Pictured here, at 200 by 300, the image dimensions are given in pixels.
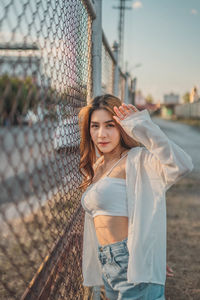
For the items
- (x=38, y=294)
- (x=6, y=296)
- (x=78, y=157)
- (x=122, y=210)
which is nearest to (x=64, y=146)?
(x=78, y=157)

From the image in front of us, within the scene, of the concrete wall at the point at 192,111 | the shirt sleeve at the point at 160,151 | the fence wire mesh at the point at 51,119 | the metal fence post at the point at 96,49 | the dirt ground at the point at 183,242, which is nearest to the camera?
the fence wire mesh at the point at 51,119

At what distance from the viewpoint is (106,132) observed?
1.90 meters

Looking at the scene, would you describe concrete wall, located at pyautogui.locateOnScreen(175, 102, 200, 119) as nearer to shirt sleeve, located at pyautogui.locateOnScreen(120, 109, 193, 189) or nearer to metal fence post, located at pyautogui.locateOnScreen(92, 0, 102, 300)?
metal fence post, located at pyautogui.locateOnScreen(92, 0, 102, 300)

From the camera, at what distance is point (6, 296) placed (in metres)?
2.75

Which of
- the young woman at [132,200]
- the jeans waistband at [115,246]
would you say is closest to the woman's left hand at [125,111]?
the young woman at [132,200]

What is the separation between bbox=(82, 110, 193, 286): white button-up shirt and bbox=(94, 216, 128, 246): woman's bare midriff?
4.0 inches

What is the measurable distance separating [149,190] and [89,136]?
62 cm

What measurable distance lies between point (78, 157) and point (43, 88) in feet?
3.29

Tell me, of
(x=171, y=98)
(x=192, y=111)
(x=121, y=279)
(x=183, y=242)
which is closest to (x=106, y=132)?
(x=121, y=279)

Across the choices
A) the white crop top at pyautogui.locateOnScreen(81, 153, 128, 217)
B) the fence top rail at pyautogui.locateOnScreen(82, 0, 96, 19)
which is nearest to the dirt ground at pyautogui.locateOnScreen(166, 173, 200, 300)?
the white crop top at pyautogui.locateOnScreen(81, 153, 128, 217)

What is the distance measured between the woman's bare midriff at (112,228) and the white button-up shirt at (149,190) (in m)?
0.10

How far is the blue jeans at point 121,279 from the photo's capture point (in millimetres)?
1621

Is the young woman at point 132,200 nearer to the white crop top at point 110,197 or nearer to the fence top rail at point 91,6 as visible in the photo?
the white crop top at point 110,197

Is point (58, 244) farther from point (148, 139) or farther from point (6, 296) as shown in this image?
point (6, 296)
